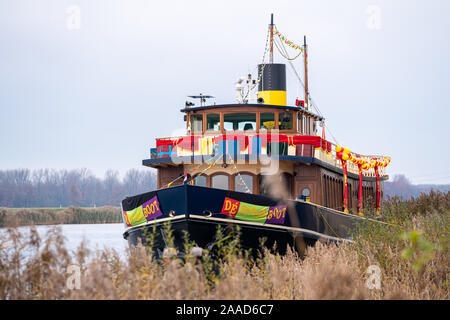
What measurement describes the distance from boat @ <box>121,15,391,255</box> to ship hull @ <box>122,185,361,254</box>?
0.07 ft

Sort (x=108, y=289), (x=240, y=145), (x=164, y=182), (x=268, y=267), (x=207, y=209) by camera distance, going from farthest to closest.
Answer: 1. (x=164, y=182)
2. (x=240, y=145)
3. (x=207, y=209)
4. (x=268, y=267)
5. (x=108, y=289)

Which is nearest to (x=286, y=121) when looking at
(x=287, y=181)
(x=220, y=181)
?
(x=287, y=181)

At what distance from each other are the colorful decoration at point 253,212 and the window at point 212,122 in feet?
15.5

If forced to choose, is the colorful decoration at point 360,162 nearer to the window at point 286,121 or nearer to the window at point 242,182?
the window at point 286,121

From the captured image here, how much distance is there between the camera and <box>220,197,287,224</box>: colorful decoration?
13.4 metres

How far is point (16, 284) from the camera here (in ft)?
22.7

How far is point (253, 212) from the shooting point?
1388 centimetres

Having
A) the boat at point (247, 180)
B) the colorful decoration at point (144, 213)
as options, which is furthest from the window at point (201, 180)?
the colorful decoration at point (144, 213)

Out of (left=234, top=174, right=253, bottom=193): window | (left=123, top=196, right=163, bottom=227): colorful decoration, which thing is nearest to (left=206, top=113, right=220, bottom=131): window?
(left=234, top=174, right=253, bottom=193): window

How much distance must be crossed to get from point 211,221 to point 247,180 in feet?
11.9
